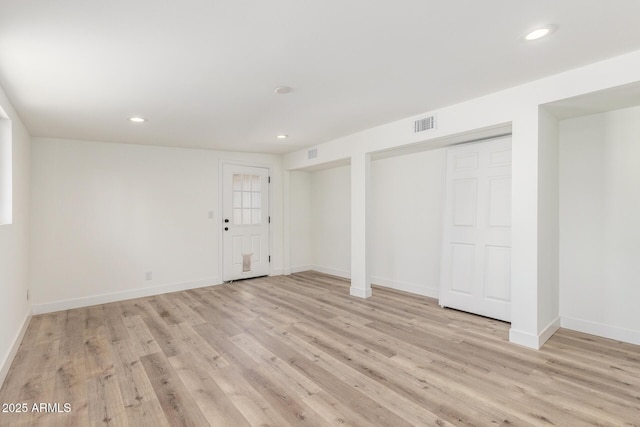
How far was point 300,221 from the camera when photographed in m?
6.79

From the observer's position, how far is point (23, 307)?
3674 mm

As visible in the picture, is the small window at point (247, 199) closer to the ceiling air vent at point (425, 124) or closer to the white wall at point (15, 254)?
the white wall at point (15, 254)

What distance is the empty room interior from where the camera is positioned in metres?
2.01

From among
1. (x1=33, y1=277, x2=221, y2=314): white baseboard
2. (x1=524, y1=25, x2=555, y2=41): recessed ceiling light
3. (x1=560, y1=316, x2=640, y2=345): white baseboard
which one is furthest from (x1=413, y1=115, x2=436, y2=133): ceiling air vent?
(x1=33, y1=277, x2=221, y2=314): white baseboard

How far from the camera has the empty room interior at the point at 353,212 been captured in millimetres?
2006

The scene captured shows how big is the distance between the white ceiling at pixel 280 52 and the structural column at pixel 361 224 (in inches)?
42.0

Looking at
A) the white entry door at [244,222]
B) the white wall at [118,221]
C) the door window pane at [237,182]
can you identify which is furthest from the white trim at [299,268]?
the door window pane at [237,182]

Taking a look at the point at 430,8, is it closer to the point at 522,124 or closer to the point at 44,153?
the point at 522,124

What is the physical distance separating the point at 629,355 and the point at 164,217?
5.80m

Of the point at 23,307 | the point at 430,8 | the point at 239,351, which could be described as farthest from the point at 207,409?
the point at 23,307

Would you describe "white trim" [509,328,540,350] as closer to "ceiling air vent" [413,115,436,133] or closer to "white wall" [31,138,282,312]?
"ceiling air vent" [413,115,436,133]

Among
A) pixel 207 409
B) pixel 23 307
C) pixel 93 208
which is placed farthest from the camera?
pixel 93 208

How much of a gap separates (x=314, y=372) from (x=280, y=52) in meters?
2.39

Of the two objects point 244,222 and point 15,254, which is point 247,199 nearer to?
point 244,222
